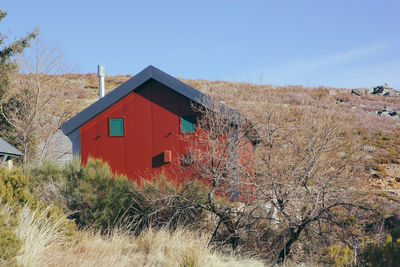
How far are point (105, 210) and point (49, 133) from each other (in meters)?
17.0

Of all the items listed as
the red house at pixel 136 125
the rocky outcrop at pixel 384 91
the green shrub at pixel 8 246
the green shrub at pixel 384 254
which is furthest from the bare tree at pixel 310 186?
the rocky outcrop at pixel 384 91

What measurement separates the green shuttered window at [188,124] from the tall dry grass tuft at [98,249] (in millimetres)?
4805

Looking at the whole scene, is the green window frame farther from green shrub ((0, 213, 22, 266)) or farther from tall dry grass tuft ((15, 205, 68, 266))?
green shrub ((0, 213, 22, 266))

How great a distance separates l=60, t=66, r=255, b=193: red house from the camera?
14.0 m

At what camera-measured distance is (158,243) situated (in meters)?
8.98

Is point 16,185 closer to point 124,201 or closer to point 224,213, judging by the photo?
point 124,201

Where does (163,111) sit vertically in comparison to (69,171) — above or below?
above

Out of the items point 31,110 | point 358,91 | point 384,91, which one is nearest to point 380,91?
point 384,91

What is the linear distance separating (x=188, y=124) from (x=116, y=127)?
2727 mm

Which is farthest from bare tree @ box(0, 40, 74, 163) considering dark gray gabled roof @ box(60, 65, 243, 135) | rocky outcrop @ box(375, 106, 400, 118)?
rocky outcrop @ box(375, 106, 400, 118)

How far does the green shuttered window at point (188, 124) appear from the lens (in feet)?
45.5

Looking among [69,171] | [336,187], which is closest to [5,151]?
[69,171]

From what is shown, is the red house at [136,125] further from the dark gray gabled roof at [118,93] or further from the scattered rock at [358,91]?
the scattered rock at [358,91]

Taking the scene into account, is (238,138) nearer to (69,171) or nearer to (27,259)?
(69,171)
